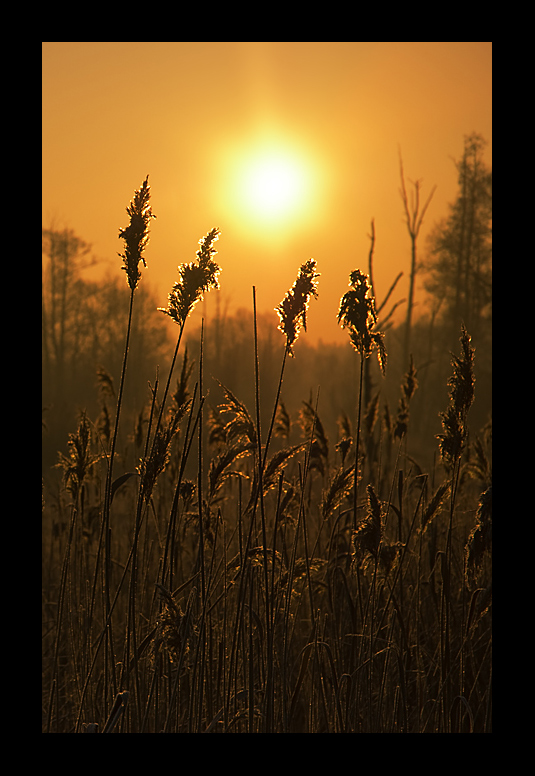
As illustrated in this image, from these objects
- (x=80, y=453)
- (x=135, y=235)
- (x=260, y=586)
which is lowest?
(x=260, y=586)

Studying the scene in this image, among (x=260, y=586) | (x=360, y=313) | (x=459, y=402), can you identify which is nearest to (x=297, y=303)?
(x=360, y=313)

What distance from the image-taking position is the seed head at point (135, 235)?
194cm

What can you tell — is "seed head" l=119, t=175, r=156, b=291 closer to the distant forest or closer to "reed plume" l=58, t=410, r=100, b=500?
"reed plume" l=58, t=410, r=100, b=500

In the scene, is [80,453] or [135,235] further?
[80,453]

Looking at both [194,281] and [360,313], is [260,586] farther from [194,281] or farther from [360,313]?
[194,281]

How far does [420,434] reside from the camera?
1944 centimetres

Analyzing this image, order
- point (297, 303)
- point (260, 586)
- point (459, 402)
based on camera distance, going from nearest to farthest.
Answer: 1. point (297, 303)
2. point (459, 402)
3. point (260, 586)

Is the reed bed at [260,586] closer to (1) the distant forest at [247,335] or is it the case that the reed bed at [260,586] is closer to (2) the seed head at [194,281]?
(2) the seed head at [194,281]

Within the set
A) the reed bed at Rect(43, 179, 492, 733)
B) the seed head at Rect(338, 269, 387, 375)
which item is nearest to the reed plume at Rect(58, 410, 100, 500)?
the reed bed at Rect(43, 179, 492, 733)

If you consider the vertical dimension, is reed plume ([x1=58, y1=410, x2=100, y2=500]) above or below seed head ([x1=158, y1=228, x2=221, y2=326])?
below

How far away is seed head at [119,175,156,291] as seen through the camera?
6.36 ft

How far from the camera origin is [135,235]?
1939mm
